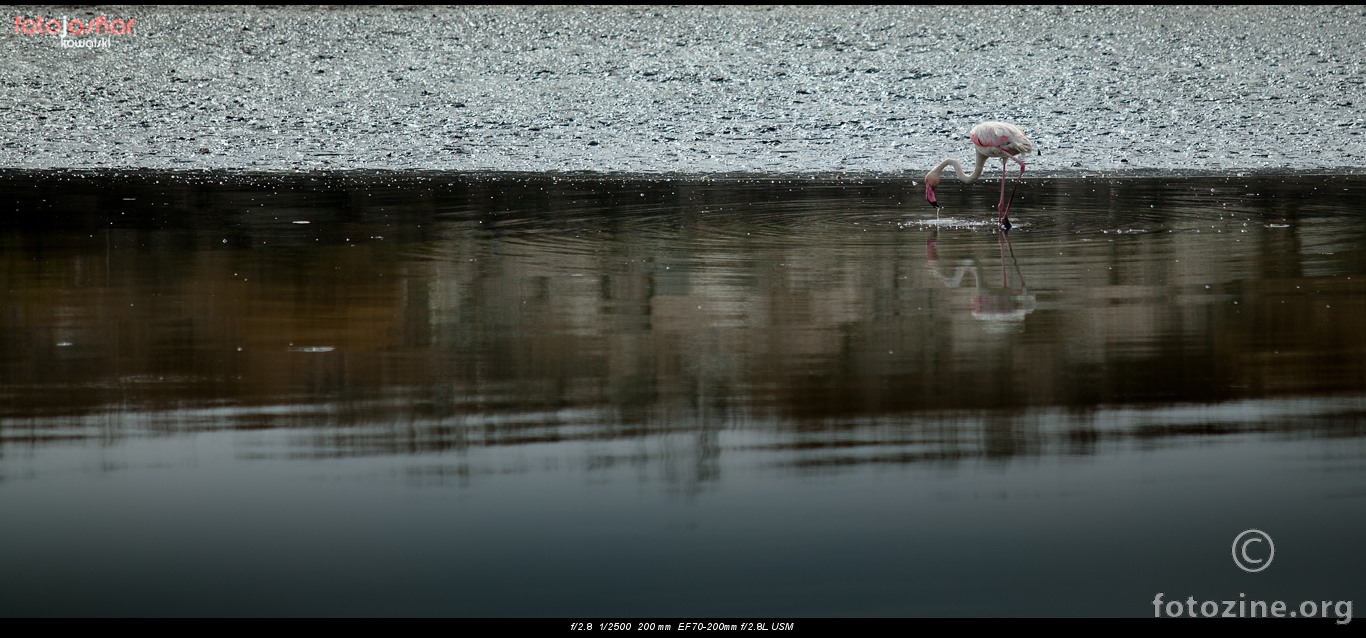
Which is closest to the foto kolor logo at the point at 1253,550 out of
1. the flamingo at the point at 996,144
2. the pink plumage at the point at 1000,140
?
the flamingo at the point at 996,144

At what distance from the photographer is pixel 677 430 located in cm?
569

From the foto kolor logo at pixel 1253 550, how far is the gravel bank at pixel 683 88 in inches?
700

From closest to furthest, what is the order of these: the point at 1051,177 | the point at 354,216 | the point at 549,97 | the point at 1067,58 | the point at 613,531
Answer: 1. the point at 613,531
2. the point at 354,216
3. the point at 1051,177
4. the point at 549,97
5. the point at 1067,58

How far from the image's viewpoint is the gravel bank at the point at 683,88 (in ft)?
79.3

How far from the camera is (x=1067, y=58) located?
30.4 metres

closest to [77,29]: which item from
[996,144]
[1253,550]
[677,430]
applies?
[996,144]

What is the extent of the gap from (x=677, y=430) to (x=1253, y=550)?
218 cm

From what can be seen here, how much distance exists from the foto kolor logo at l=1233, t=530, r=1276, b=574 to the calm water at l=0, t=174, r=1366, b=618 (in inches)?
1.7

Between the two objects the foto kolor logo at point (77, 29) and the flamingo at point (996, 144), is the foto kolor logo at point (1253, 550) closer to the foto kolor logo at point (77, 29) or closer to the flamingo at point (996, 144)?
the flamingo at point (996, 144)

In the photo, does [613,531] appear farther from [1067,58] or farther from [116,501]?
[1067,58]

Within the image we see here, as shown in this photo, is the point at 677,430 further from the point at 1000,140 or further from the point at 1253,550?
the point at 1000,140

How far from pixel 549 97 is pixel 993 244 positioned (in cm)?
1750
